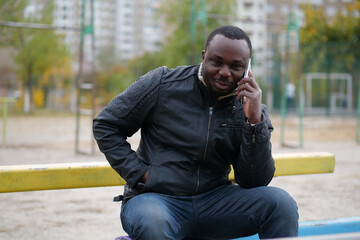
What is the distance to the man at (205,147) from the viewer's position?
7.22ft

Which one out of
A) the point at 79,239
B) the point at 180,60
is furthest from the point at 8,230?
the point at 180,60

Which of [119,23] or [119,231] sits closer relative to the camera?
[119,231]

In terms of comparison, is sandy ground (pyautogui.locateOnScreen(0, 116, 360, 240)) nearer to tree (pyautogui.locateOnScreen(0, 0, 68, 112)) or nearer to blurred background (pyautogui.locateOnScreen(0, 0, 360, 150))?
blurred background (pyautogui.locateOnScreen(0, 0, 360, 150))

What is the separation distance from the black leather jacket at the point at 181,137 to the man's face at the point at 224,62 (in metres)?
0.09

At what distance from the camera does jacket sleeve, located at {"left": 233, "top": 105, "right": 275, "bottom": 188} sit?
2.19 m

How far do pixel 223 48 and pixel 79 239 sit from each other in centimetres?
205

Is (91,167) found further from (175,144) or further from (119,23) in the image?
(119,23)

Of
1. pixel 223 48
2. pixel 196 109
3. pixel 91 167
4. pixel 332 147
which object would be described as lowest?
pixel 332 147

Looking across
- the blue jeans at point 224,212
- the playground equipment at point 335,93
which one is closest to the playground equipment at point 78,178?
the blue jeans at point 224,212

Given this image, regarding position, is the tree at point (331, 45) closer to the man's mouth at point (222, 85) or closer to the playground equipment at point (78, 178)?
the playground equipment at point (78, 178)

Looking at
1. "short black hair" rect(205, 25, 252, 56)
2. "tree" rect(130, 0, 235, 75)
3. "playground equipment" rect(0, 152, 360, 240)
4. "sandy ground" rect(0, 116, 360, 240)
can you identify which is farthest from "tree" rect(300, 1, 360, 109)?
"short black hair" rect(205, 25, 252, 56)

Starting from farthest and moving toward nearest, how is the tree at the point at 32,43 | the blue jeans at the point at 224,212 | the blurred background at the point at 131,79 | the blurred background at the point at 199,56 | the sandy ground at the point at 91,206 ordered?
1. the tree at the point at 32,43
2. the blurred background at the point at 199,56
3. the blurred background at the point at 131,79
4. the sandy ground at the point at 91,206
5. the blue jeans at the point at 224,212

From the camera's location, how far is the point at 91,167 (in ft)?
8.30

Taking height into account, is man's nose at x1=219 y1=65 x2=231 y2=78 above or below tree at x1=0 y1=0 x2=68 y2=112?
below
